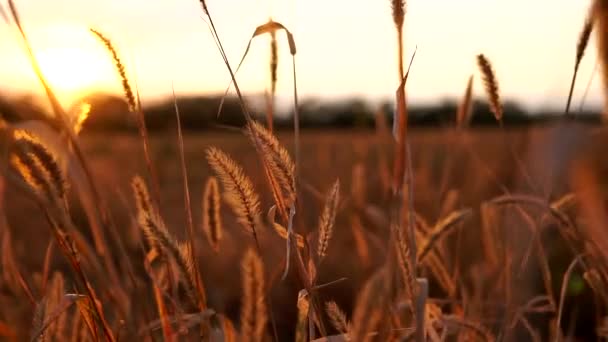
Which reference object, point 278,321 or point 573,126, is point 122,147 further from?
point 573,126

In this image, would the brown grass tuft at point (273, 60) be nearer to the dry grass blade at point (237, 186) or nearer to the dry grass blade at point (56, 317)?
the dry grass blade at point (237, 186)

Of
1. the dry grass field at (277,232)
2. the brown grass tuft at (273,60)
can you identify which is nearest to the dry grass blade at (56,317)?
the dry grass field at (277,232)

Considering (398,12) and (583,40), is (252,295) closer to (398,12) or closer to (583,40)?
(398,12)

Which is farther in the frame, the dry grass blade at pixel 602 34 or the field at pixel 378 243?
the field at pixel 378 243

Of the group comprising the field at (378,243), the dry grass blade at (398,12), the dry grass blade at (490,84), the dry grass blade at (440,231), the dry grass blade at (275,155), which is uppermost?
the dry grass blade at (398,12)

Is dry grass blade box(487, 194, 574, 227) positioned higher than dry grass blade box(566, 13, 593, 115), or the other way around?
dry grass blade box(566, 13, 593, 115)

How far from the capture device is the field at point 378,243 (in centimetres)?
98

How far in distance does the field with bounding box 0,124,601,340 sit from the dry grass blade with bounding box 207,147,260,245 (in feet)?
0.24

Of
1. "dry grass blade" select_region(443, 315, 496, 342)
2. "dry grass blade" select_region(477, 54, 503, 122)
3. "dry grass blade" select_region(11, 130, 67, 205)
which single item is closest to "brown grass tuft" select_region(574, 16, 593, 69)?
"dry grass blade" select_region(477, 54, 503, 122)

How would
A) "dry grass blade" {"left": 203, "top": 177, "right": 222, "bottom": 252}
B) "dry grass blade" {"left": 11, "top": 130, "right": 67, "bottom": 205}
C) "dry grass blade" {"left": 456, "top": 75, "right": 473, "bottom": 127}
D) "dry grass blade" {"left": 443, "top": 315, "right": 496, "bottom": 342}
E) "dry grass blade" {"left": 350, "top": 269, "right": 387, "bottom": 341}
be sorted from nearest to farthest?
"dry grass blade" {"left": 350, "top": 269, "right": 387, "bottom": 341}
"dry grass blade" {"left": 11, "top": 130, "right": 67, "bottom": 205}
"dry grass blade" {"left": 443, "top": 315, "right": 496, "bottom": 342}
"dry grass blade" {"left": 203, "top": 177, "right": 222, "bottom": 252}
"dry grass blade" {"left": 456, "top": 75, "right": 473, "bottom": 127}

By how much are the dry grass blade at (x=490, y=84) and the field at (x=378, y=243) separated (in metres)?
0.08

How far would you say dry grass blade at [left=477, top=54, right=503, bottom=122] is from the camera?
3.24 feet

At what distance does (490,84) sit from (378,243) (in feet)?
1.55

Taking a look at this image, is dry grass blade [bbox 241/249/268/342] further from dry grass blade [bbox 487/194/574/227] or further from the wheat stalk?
dry grass blade [bbox 487/194/574/227]
